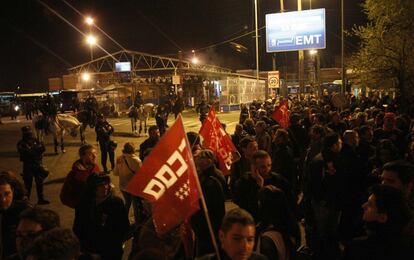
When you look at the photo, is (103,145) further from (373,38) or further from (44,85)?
(44,85)

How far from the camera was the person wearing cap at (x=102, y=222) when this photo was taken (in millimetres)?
4855

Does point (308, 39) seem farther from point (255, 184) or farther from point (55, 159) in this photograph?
point (255, 184)

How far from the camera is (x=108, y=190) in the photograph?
498 cm

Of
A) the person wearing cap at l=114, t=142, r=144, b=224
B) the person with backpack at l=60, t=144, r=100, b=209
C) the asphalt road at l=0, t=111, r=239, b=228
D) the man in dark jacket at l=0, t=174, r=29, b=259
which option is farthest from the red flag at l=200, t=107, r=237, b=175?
the man in dark jacket at l=0, t=174, r=29, b=259

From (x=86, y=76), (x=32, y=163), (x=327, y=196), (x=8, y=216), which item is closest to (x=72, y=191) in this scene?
(x=8, y=216)

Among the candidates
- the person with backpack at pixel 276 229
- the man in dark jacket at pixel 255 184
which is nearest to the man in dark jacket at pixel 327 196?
the man in dark jacket at pixel 255 184

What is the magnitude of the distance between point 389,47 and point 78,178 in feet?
48.4

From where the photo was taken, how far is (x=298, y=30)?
27.6m

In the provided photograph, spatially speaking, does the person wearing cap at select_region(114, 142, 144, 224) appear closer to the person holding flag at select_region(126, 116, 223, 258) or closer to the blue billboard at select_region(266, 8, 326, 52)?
the person holding flag at select_region(126, 116, 223, 258)

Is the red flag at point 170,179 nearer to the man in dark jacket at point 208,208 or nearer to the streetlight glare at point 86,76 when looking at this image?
the man in dark jacket at point 208,208

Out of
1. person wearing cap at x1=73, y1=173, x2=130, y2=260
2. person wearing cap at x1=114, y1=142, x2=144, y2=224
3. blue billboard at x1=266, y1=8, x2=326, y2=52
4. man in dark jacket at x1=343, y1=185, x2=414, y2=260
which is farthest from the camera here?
blue billboard at x1=266, y1=8, x2=326, y2=52

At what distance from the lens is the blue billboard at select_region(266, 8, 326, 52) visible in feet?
89.5

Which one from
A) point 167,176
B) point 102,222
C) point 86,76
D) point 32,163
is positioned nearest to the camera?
point 167,176

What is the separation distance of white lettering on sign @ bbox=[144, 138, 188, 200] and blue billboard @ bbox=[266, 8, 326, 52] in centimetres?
2505
